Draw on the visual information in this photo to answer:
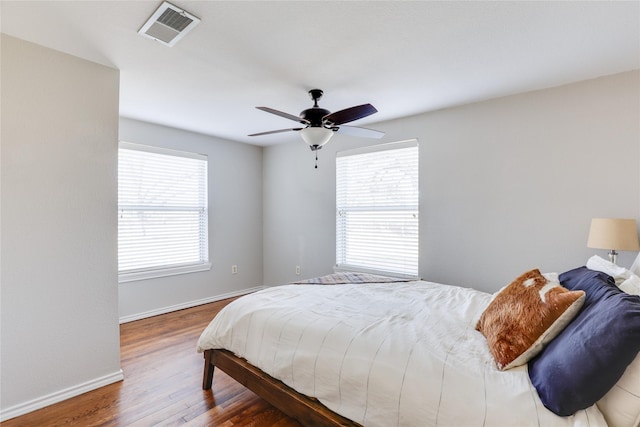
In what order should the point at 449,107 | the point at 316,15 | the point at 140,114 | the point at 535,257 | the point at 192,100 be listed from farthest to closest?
the point at 140,114, the point at 449,107, the point at 192,100, the point at 535,257, the point at 316,15

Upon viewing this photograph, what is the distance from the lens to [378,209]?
12.4 ft

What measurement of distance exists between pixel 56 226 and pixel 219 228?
2.42 metres

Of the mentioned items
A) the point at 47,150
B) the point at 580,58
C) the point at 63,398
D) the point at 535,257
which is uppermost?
the point at 580,58

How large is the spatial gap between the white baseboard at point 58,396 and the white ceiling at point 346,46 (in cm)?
237

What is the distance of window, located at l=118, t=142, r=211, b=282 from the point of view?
357 centimetres

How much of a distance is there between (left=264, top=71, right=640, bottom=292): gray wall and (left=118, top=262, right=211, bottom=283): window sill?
2.76 metres

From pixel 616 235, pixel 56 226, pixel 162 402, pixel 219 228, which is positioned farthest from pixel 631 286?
pixel 219 228

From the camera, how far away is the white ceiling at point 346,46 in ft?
5.48

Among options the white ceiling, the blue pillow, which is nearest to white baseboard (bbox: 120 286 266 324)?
the white ceiling

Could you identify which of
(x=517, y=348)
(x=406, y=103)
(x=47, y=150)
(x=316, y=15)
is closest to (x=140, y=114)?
(x=47, y=150)

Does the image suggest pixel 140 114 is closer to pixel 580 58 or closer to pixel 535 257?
pixel 580 58

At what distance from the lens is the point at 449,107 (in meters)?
3.19

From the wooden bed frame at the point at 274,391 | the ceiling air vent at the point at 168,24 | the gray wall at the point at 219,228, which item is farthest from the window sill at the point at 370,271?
the ceiling air vent at the point at 168,24

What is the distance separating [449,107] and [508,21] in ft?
4.78
